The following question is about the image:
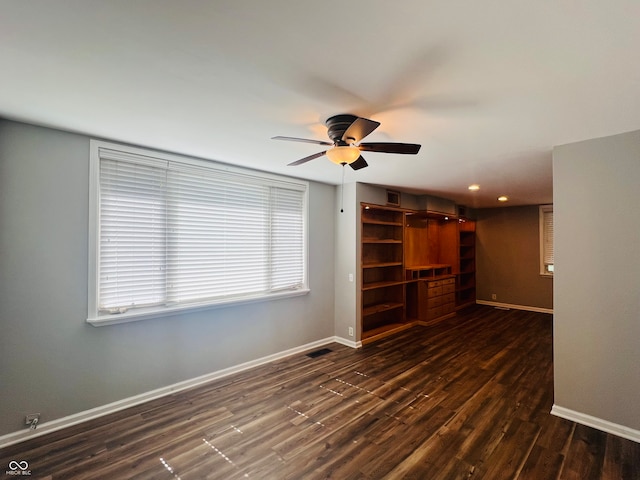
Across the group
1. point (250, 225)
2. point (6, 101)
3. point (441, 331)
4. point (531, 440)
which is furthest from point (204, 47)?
point (441, 331)

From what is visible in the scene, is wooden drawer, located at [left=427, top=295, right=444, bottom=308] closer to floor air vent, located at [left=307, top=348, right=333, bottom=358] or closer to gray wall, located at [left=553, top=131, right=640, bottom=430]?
floor air vent, located at [left=307, top=348, right=333, bottom=358]

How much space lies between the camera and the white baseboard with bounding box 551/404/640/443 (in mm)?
2346

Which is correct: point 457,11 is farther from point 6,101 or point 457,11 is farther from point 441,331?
point 441,331

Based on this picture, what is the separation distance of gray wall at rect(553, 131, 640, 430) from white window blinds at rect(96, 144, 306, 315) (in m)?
3.07

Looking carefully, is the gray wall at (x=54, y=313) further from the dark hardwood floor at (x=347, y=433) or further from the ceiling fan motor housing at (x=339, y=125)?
the ceiling fan motor housing at (x=339, y=125)

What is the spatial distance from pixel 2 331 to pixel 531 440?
4306 mm

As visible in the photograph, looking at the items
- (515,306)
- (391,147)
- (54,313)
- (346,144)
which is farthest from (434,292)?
(54,313)

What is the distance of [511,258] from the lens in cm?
714

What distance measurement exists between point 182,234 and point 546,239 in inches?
300

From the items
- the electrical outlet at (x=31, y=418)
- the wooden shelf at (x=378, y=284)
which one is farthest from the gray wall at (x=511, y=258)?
the electrical outlet at (x=31, y=418)

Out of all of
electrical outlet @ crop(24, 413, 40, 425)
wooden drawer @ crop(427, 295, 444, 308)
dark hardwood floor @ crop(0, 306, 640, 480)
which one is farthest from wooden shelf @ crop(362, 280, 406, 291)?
electrical outlet @ crop(24, 413, 40, 425)

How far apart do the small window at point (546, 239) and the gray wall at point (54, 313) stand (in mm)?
7578

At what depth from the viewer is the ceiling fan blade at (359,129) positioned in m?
1.77

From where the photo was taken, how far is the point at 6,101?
6.45 feet
